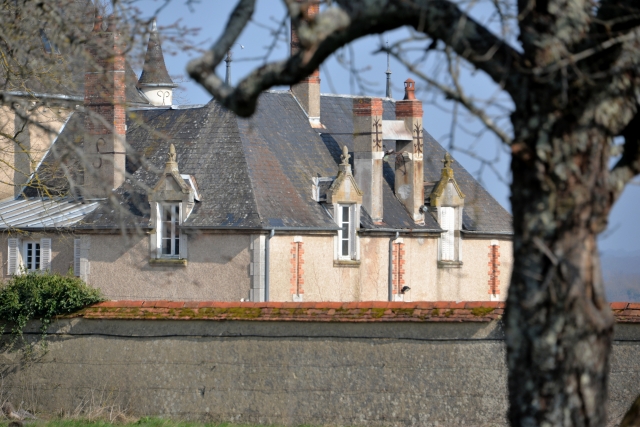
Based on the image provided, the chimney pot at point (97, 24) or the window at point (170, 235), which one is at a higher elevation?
the chimney pot at point (97, 24)

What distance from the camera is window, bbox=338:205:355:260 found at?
30.0 m

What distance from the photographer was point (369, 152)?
31.7m

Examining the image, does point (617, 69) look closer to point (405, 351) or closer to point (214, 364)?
point (405, 351)

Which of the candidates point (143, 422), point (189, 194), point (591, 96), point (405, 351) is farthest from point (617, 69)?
point (189, 194)

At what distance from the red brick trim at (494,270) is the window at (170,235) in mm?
11442

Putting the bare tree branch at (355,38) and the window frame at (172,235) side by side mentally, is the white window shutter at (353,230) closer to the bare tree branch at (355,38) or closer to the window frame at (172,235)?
the window frame at (172,235)

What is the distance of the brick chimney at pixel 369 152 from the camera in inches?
1236

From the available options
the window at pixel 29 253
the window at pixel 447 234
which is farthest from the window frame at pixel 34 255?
the window at pixel 447 234

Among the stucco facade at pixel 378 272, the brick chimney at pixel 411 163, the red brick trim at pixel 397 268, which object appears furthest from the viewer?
the brick chimney at pixel 411 163

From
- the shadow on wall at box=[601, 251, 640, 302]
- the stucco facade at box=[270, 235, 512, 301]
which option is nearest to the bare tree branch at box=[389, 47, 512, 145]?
the stucco facade at box=[270, 235, 512, 301]

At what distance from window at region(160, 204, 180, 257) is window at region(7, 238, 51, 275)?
4.07m

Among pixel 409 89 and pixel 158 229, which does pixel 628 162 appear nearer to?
pixel 158 229

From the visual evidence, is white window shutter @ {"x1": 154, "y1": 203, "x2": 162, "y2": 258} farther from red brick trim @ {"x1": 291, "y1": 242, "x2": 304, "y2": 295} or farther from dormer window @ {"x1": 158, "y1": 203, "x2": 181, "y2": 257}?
red brick trim @ {"x1": 291, "y1": 242, "x2": 304, "y2": 295}

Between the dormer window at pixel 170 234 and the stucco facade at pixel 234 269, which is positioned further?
the dormer window at pixel 170 234
